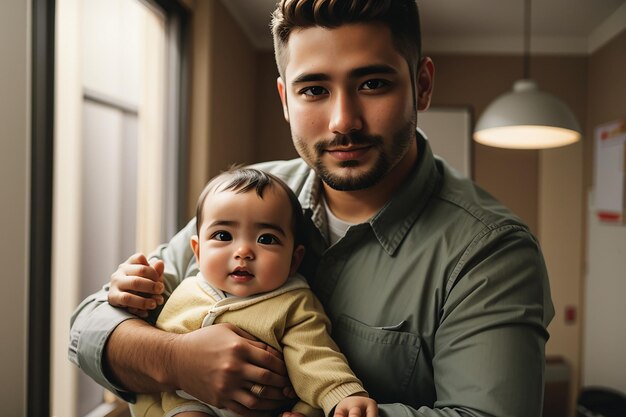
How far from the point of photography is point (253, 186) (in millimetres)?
1108

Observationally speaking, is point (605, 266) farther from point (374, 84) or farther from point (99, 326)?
point (99, 326)

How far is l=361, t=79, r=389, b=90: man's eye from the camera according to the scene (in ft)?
3.51

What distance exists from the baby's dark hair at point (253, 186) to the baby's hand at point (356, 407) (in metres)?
0.41

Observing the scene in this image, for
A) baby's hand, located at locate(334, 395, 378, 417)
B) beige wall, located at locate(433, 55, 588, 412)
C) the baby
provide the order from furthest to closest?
1. beige wall, located at locate(433, 55, 588, 412)
2. the baby
3. baby's hand, located at locate(334, 395, 378, 417)

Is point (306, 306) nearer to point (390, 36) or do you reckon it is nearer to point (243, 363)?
point (243, 363)

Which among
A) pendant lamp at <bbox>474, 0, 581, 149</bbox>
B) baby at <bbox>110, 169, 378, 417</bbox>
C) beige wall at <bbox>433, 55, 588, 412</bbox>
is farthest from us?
beige wall at <bbox>433, 55, 588, 412</bbox>

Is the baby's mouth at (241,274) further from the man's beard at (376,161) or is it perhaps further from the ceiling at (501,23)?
the ceiling at (501,23)

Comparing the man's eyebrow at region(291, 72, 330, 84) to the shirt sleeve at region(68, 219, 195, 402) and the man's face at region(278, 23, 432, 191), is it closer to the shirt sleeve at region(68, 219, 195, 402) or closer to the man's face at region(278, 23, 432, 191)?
the man's face at region(278, 23, 432, 191)

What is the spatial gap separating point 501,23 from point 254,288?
3.69 metres

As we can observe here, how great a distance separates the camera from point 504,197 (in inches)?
166

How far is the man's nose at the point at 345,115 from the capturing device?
104cm

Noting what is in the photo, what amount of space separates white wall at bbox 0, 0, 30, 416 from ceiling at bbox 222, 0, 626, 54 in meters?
1.95

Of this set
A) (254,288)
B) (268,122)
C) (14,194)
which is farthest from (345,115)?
(268,122)

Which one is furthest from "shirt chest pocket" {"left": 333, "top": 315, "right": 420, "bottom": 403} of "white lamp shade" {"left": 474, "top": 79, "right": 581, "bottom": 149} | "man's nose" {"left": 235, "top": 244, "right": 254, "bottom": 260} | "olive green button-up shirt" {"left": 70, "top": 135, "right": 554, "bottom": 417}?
"white lamp shade" {"left": 474, "top": 79, "right": 581, "bottom": 149}
